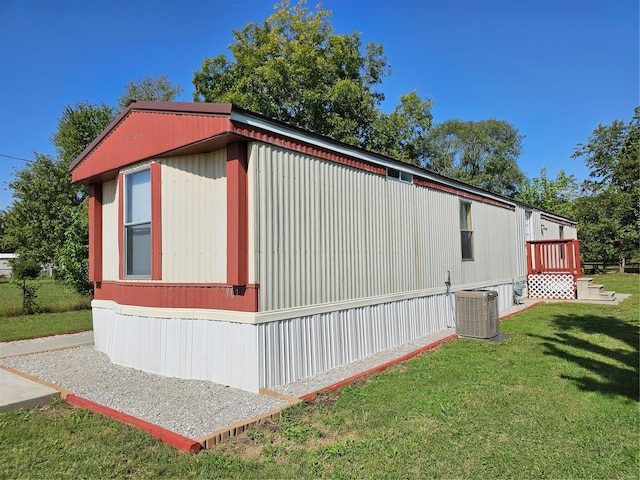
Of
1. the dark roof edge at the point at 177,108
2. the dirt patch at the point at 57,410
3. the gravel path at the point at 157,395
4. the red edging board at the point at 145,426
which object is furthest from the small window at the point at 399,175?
the dirt patch at the point at 57,410

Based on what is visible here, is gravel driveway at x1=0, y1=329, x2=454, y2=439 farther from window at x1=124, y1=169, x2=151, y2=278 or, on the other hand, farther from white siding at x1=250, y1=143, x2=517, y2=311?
window at x1=124, y1=169, x2=151, y2=278

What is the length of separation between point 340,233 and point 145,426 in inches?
142

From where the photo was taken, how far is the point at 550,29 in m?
7.88

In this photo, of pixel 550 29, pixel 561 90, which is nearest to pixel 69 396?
pixel 550 29

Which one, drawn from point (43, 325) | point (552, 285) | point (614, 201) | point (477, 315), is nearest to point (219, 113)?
point (477, 315)

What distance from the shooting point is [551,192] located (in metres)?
32.8

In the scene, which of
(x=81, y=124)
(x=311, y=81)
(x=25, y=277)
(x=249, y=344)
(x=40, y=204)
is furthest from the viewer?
(x=40, y=204)

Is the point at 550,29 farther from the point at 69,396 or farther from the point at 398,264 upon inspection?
the point at 69,396

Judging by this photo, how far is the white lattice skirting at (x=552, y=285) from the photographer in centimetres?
1322

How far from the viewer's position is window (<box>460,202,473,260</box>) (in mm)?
10066

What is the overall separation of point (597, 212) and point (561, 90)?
21.4 meters

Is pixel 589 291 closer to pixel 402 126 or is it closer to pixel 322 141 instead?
pixel 322 141

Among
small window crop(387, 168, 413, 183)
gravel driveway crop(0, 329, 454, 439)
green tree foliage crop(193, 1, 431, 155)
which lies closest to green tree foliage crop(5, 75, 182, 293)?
green tree foliage crop(193, 1, 431, 155)

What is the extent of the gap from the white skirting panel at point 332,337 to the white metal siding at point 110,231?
3452 millimetres
